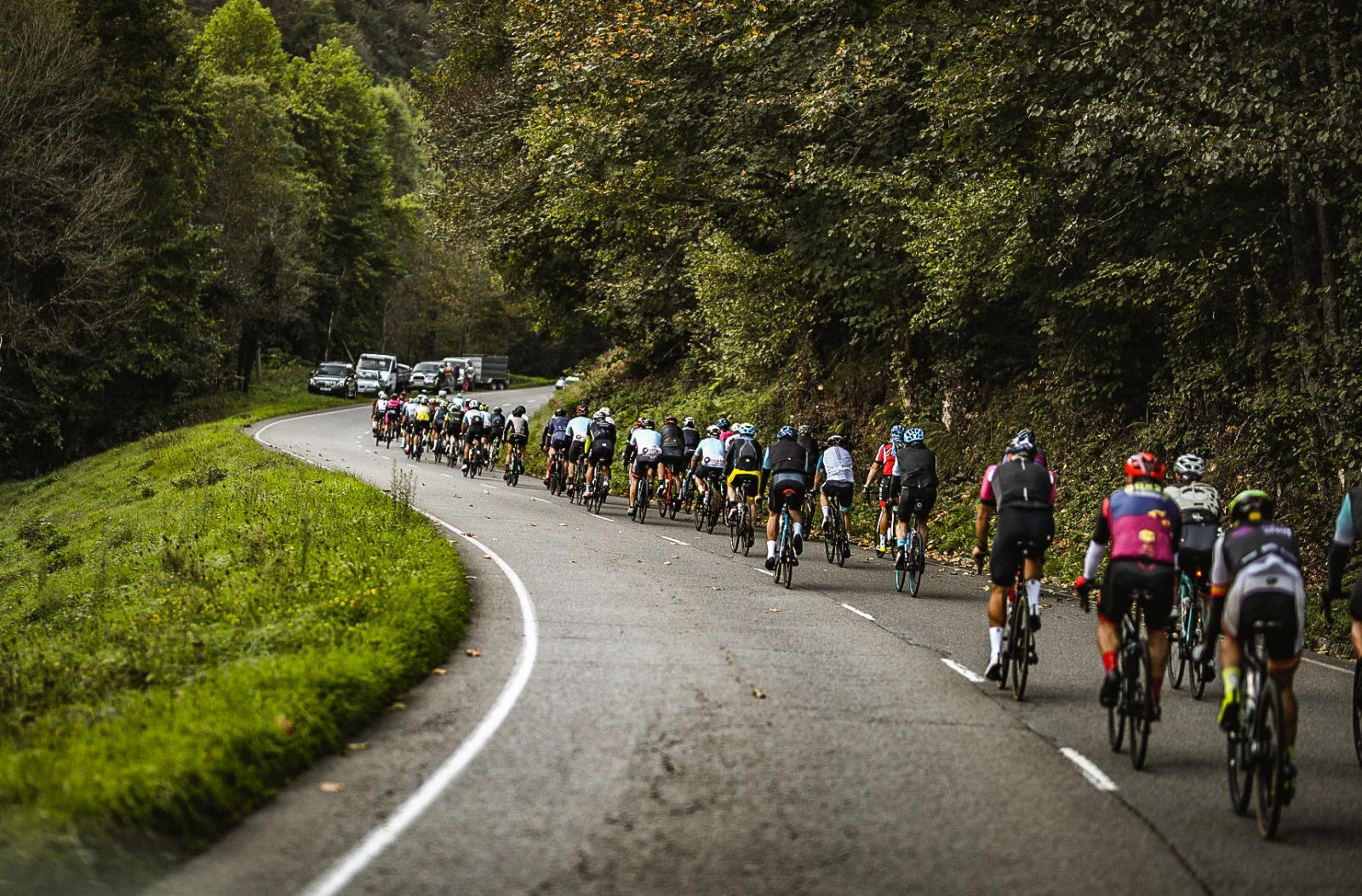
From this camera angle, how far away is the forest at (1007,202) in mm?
15289

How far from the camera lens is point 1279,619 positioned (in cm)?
744

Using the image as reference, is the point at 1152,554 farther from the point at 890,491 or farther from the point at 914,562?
the point at 890,491

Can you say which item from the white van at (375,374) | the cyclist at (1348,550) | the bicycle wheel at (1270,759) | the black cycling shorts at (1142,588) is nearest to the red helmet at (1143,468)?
the black cycling shorts at (1142,588)

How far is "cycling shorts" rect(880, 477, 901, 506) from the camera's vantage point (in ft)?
59.7

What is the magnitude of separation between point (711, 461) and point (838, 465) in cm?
503

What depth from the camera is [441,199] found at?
4181cm

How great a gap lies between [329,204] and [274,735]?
240ft

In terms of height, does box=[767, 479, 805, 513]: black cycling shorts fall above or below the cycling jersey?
below

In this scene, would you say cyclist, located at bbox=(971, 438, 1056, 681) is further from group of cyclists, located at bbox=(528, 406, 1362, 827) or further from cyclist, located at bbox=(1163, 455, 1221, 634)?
cyclist, located at bbox=(1163, 455, 1221, 634)

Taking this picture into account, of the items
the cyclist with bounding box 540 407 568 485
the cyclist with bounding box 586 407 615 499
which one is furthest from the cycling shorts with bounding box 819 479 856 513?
the cyclist with bounding box 540 407 568 485

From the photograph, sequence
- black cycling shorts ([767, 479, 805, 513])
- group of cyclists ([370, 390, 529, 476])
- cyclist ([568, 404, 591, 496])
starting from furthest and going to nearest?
group of cyclists ([370, 390, 529, 476]) < cyclist ([568, 404, 591, 496]) < black cycling shorts ([767, 479, 805, 513])

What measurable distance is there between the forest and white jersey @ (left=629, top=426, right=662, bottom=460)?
13.8 feet

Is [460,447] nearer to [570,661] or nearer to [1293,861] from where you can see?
[570,661]

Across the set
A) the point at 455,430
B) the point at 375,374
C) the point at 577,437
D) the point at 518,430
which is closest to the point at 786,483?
the point at 577,437
